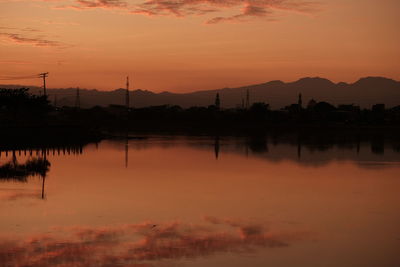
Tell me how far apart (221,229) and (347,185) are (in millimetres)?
13871

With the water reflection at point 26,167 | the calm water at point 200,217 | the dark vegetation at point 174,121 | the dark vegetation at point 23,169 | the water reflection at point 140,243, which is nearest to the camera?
the water reflection at point 140,243

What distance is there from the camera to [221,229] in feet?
56.8

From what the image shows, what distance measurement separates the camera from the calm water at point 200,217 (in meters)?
14.3

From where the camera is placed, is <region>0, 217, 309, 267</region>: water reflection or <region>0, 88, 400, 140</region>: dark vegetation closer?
<region>0, 217, 309, 267</region>: water reflection

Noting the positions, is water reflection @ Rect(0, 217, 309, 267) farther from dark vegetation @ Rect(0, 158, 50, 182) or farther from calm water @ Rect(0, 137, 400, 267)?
dark vegetation @ Rect(0, 158, 50, 182)

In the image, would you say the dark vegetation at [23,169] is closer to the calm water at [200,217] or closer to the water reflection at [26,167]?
the water reflection at [26,167]

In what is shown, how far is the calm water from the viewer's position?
14273mm

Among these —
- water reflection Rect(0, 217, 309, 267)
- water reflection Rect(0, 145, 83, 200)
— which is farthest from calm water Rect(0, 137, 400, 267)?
water reflection Rect(0, 145, 83, 200)

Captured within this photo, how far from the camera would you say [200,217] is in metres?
19.3

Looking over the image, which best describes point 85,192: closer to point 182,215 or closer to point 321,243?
point 182,215

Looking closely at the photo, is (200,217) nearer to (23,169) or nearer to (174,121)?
(23,169)

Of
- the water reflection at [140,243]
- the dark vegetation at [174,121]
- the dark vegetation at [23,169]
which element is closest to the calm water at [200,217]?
the water reflection at [140,243]

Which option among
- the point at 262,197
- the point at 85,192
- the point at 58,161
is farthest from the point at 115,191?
the point at 58,161

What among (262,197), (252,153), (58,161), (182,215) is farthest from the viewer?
(252,153)
